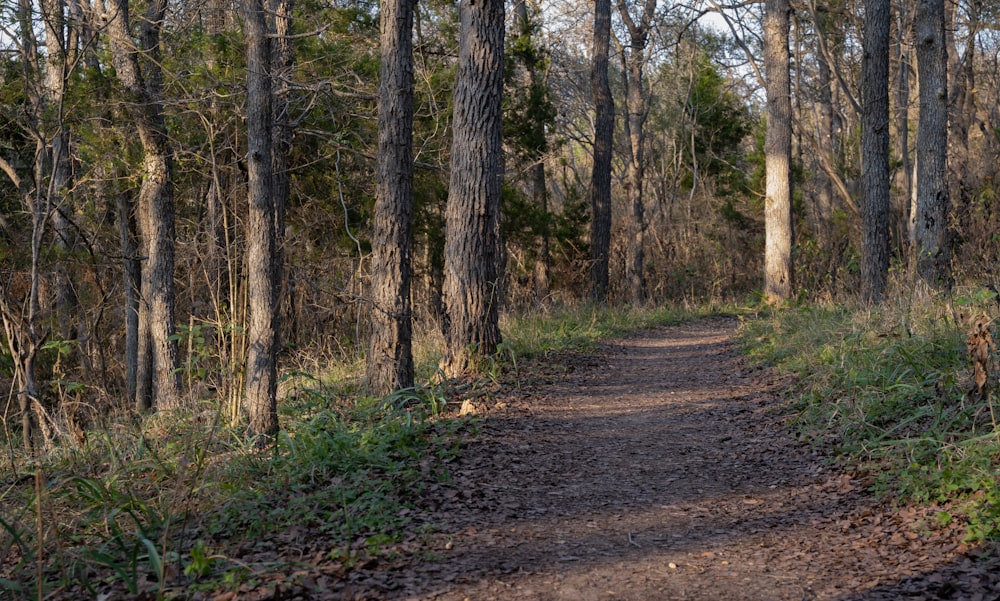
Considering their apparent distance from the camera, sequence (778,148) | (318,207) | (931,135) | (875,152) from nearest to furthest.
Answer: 1. (931,135)
2. (875,152)
3. (318,207)
4. (778,148)

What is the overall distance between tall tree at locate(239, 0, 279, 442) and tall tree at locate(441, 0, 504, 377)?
2.50 m

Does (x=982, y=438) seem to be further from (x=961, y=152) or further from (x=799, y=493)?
(x=961, y=152)

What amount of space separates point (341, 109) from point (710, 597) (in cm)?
1110

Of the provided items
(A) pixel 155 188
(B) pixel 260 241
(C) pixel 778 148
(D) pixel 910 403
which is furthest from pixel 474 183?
(C) pixel 778 148

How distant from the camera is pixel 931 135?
38.7 ft

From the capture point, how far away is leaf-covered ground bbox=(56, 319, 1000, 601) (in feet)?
12.4

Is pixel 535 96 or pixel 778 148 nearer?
pixel 778 148

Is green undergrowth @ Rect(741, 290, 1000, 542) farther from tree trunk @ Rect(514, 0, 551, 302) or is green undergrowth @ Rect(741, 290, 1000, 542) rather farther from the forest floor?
tree trunk @ Rect(514, 0, 551, 302)

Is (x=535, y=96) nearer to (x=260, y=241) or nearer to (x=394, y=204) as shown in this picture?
(x=394, y=204)

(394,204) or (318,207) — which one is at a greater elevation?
(318,207)

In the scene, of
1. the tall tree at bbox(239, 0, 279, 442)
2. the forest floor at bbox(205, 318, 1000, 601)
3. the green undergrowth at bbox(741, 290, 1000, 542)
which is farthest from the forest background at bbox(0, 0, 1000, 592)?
the forest floor at bbox(205, 318, 1000, 601)

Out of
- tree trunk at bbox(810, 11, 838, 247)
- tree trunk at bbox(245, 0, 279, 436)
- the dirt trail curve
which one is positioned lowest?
the dirt trail curve

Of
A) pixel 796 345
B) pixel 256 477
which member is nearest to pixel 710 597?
pixel 256 477

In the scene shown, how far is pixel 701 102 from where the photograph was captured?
25.7 metres
